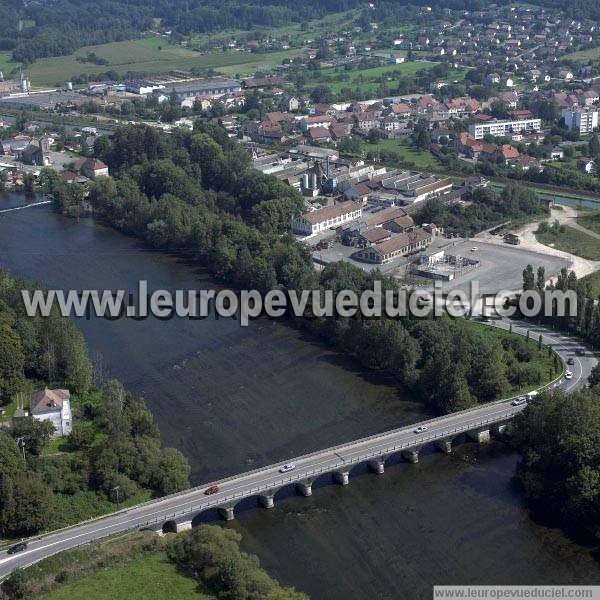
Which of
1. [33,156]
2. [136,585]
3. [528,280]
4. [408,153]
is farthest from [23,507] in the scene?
[408,153]

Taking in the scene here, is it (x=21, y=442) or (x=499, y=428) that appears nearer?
(x=21, y=442)

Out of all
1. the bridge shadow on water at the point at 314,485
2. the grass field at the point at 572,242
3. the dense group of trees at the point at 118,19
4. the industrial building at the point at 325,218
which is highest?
the dense group of trees at the point at 118,19

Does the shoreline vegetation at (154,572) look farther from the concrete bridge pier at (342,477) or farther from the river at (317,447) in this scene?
the concrete bridge pier at (342,477)

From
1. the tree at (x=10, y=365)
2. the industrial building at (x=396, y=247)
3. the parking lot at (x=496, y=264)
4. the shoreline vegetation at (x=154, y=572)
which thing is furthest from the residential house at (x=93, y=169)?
the shoreline vegetation at (x=154, y=572)

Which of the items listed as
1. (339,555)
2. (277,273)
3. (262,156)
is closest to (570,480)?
(339,555)

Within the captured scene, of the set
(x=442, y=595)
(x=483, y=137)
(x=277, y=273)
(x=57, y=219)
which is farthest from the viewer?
(x=483, y=137)

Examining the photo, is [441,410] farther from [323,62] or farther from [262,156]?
[323,62]

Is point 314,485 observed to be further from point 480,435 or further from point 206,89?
point 206,89
